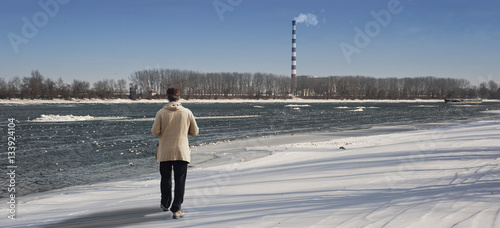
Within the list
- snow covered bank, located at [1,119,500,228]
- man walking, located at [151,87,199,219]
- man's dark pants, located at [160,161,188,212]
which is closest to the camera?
snow covered bank, located at [1,119,500,228]

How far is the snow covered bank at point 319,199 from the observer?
5.62m

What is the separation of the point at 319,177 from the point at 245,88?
178 metres

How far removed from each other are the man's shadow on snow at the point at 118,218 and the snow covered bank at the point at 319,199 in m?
0.02

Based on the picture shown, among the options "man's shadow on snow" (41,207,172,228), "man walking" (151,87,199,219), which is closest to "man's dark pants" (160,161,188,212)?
"man walking" (151,87,199,219)

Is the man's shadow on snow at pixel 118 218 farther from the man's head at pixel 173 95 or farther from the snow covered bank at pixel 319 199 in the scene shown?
the man's head at pixel 173 95

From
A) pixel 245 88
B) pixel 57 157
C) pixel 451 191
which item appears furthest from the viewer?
pixel 245 88

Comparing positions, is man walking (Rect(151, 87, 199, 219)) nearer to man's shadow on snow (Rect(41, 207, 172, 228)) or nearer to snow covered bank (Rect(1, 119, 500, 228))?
man's shadow on snow (Rect(41, 207, 172, 228))

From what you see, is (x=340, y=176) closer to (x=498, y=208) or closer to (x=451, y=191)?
(x=451, y=191)

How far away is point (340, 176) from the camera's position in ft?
29.6

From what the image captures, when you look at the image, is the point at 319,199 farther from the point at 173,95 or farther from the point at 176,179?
the point at 173,95

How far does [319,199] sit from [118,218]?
3.56 m

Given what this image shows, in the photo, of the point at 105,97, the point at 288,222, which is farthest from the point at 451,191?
the point at 105,97

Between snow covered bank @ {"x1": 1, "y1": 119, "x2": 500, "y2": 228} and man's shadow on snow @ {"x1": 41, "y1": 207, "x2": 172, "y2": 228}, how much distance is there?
2 centimetres

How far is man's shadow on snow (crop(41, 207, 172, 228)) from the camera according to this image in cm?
625
